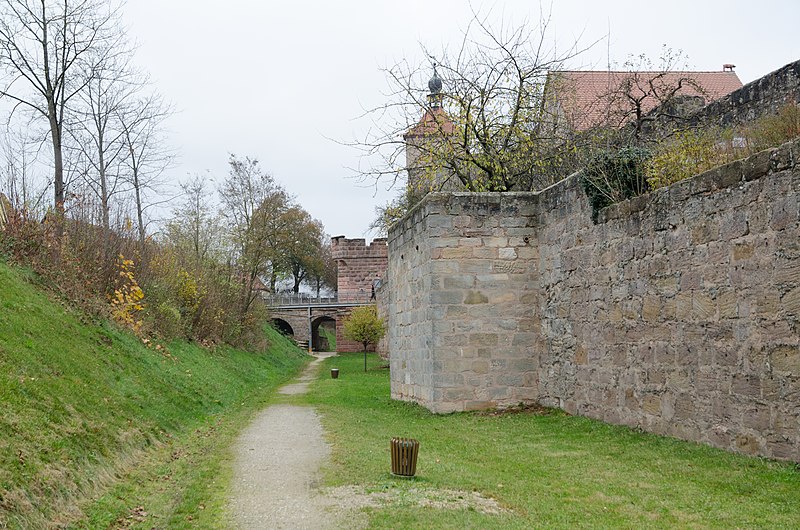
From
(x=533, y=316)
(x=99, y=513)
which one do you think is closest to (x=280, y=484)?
(x=99, y=513)

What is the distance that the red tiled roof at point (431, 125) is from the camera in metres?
16.5

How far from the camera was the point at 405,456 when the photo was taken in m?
7.44

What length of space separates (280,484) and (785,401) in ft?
15.1

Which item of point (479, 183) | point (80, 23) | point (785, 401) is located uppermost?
point (80, 23)

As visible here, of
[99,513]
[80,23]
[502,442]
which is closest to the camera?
[99,513]

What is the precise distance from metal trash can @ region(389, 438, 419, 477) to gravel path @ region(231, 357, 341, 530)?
80cm

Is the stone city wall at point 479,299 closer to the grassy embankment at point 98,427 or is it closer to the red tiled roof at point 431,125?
the grassy embankment at point 98,427

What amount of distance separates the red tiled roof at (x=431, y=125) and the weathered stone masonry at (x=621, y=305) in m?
2.55

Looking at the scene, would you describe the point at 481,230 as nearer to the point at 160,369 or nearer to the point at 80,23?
the point at 160,369

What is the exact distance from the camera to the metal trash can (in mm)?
7426

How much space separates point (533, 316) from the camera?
12.7 m

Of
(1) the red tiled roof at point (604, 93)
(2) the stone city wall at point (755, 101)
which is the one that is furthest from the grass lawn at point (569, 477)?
(1) the red tiled roof at point (604, 93)

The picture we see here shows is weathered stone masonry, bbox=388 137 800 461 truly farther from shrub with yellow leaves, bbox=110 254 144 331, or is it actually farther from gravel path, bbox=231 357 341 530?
shrub with yellow leaves, bbox=110 254 144 331

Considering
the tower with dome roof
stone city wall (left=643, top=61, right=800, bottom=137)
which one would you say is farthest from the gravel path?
stone city wall (left=643, top=61, right=800, bottom=137)
